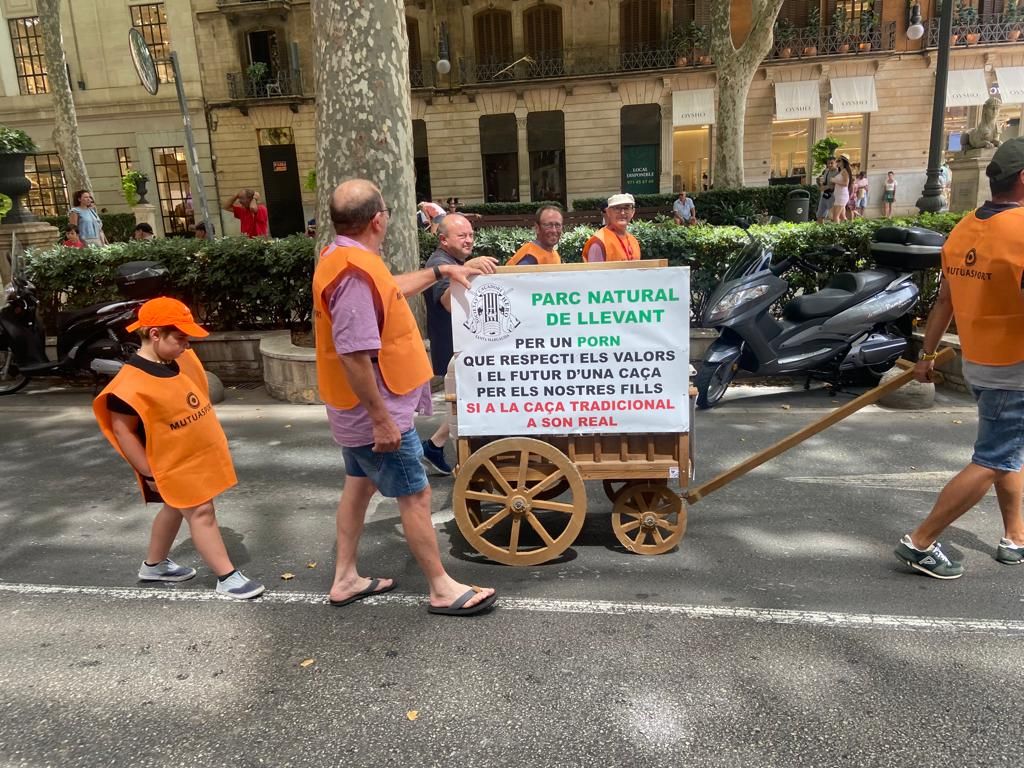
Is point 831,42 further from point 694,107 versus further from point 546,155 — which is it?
point 546,155

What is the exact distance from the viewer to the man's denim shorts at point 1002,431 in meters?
3.33

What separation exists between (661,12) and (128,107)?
70.6 ft

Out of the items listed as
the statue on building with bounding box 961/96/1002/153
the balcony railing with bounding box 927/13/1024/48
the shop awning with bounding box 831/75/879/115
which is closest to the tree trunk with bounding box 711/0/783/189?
the statue on building with bounding box 961/96/1002/153

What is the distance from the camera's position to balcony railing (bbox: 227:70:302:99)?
29562 mm

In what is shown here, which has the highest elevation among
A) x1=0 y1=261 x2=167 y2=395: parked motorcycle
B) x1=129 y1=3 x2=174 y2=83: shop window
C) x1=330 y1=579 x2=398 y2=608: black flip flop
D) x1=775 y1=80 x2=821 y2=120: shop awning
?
x1=129 y1=3 x2=174 y2=83: shop window

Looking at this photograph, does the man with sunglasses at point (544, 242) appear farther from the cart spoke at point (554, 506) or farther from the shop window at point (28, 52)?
the shop window at point (28, 52)

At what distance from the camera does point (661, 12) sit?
28.6 m

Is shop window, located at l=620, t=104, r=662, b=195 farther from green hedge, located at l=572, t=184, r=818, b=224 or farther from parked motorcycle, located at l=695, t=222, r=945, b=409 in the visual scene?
parked motorcycle, located at l=695, t=222, r=945, b=409

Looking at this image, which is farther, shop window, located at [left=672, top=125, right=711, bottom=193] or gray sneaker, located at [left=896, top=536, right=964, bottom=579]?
shop window, located at [left=672, top=125, right=711, bottom=193]

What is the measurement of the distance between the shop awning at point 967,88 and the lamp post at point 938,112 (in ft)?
59.3

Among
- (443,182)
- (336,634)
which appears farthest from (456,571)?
(443,182)

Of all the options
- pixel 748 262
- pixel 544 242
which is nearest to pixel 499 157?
pixel 748 262

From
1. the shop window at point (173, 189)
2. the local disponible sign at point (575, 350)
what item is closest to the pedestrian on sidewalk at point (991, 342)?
the local disponible sign at point (575, 350)

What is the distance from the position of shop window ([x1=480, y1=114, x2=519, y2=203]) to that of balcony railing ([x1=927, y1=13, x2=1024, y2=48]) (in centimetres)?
1595
